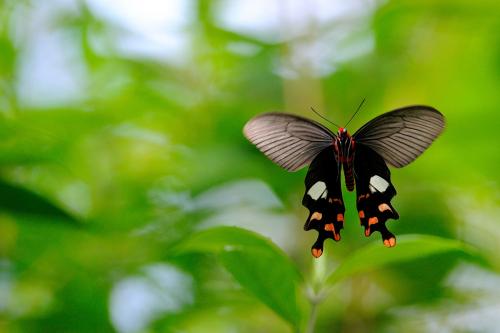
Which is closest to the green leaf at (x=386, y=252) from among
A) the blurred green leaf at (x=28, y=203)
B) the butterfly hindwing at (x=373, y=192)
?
the butterfly hindwing at (x=373, y=192)

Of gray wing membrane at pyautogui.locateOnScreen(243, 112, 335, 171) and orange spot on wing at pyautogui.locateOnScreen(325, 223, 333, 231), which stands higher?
gray wing membrane at pyautogui.locateOnScreen(243, 112, 335, 171)

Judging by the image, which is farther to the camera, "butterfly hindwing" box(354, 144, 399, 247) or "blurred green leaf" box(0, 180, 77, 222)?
"blurred green leaf" box(0, 180, 77, 222)

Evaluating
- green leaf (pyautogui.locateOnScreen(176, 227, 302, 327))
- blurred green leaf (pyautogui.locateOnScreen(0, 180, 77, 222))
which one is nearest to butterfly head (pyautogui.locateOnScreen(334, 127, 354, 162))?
green leaf (pyautogui.locateOnScreen(176, 227, 302, 327))

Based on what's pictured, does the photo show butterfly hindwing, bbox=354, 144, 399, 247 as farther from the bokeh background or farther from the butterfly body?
the bokeh background

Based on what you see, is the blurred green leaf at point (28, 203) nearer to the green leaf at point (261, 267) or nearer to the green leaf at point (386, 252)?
the green leaf at point (261, 267)

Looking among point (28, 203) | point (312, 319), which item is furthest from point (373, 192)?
point (28, 203)

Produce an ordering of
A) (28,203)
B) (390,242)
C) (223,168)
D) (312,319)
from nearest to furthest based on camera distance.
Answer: (390,242)
(312,319)
(28,203)
(223,168)

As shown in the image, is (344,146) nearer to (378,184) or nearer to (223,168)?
(378,184)

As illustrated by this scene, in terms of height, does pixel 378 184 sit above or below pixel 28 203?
below
